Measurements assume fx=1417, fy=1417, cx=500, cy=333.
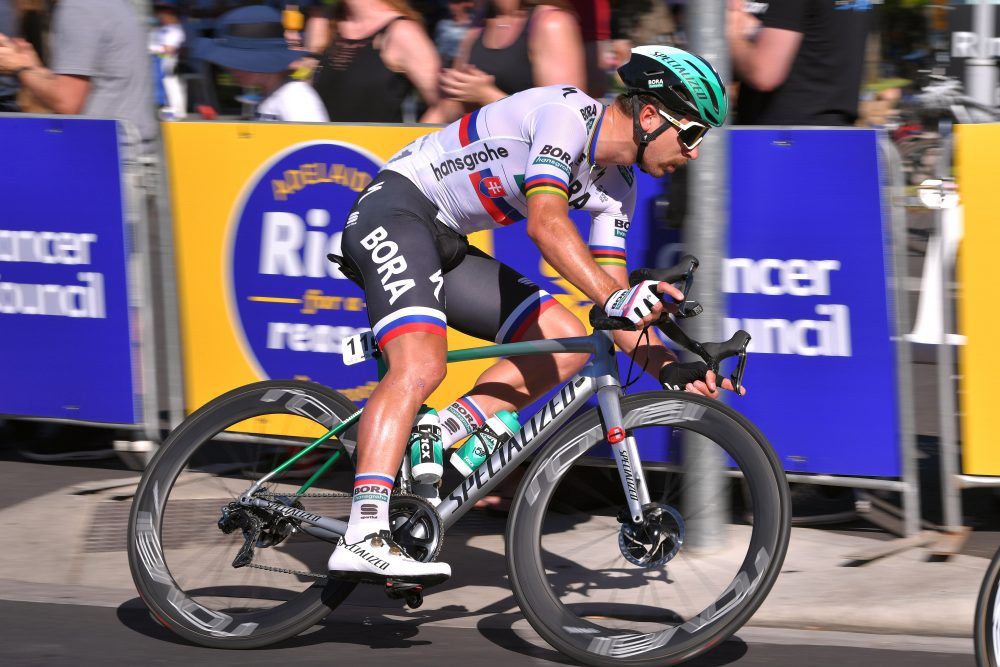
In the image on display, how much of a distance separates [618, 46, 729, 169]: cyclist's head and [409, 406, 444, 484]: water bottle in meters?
1.07

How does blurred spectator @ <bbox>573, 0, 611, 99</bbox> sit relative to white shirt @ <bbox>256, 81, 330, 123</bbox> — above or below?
above

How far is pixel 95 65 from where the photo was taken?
7152 mm

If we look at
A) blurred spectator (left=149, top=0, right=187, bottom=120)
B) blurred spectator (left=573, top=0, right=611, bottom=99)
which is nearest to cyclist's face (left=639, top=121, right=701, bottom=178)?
blurred spectator (left=573, top=0, right=611, bottom=99)

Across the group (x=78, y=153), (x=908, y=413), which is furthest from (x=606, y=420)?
(x=78, y=153)

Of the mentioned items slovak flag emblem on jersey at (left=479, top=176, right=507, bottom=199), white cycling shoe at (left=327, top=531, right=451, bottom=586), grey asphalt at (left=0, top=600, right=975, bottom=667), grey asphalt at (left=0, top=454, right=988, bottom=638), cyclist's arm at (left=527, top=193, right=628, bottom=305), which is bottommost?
grey asphalt at (left=0, top=454, right=988, bottom=638)

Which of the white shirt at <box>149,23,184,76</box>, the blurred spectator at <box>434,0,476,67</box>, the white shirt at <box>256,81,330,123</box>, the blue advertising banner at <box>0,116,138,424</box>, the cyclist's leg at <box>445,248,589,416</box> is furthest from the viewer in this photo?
the white shirt at <box>149,23,184,76</box>

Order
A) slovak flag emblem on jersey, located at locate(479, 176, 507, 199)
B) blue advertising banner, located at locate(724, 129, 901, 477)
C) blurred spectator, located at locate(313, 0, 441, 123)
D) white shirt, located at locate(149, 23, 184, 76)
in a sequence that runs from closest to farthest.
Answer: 1. slovak flag emblem on jersey, located at locate(479, 176, 507, 199)
2. blue advertising banner, located at locate(724, 129, 901, 477)
3. blurred spectator, located at locate(313, 0, 441, 123)
4. white shirt, located at locate(149, 23, 184, 76)

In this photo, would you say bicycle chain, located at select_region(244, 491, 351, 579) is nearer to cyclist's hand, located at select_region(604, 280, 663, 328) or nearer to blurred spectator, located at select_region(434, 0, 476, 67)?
cyclist's hand, located at select_region(604, 280, 663, 328)

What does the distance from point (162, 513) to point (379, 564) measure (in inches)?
33.7

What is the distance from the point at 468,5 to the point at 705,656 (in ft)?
19.5

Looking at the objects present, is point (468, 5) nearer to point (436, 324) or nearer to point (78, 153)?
point (78, 153)

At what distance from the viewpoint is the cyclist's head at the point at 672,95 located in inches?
167

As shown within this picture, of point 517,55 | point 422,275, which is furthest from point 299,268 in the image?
point 422,275

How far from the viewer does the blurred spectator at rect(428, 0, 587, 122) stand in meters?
6.13
